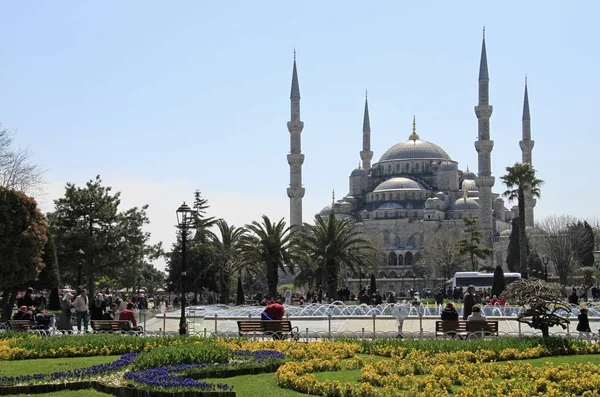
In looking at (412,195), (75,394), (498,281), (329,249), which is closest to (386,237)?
(412,195)

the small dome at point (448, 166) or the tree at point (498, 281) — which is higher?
the small dome at point (448, 166)

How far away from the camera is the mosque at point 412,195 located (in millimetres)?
61406

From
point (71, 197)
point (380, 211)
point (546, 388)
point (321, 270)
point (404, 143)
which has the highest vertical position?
point (404, 143)

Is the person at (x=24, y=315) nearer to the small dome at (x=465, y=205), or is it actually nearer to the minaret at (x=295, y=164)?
the minaret at (x=295, y=164)

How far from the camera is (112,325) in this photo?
16.2 metres

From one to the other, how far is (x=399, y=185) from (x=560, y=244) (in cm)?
3422

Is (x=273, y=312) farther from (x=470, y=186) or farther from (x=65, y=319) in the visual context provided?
(x=470, y=186)

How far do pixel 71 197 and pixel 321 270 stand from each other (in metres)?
10.3

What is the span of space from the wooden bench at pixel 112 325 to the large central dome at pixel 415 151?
74120 millimetres

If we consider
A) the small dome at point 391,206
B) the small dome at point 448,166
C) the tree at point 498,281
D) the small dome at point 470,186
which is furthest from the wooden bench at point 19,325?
the small dome at point 470,186

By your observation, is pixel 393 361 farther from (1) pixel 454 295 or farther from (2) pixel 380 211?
(2) pixel 380 211

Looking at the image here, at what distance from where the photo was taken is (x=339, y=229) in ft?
111

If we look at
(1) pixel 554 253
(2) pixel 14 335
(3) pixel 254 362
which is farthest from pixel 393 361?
(1) pixel 554 253

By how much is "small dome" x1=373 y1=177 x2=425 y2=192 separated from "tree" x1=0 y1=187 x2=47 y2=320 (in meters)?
63.1
